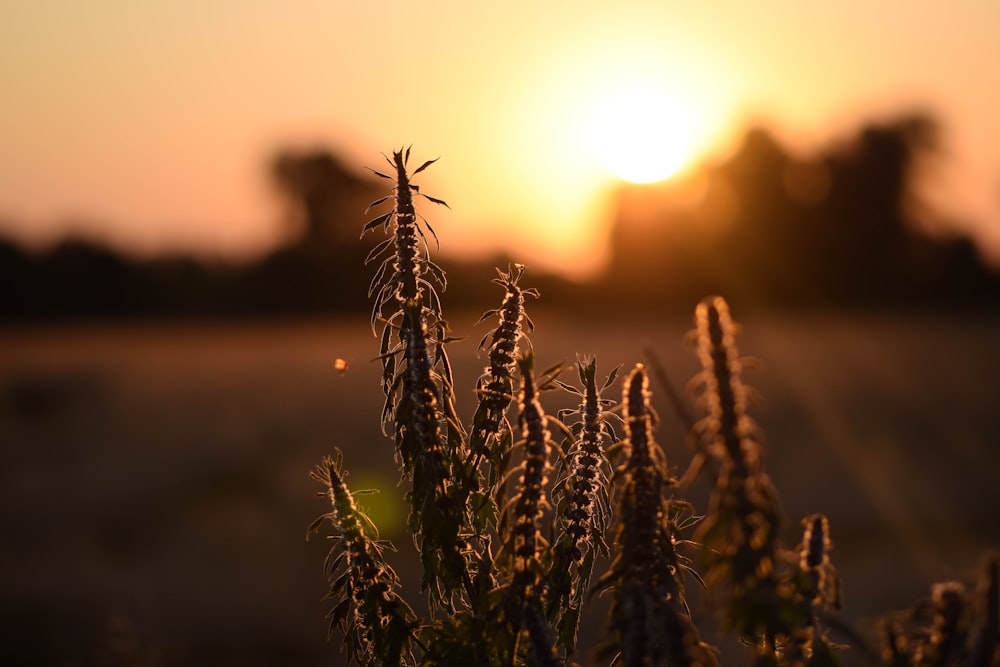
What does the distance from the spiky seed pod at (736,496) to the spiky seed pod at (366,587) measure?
3.19 ft

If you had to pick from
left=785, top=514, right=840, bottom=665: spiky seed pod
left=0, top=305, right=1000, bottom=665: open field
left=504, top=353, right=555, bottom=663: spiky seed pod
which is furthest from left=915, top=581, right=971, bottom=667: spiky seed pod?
left=0, top=305, right=1000, bottom=665: open field

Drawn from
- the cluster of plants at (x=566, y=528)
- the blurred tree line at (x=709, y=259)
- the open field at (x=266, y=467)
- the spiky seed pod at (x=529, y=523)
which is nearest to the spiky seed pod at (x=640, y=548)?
the cluster of plants at (x=566, y=528)

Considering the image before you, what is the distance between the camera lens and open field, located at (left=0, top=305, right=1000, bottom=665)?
18.2 meters

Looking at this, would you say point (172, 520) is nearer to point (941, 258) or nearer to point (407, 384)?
point (407, 384)

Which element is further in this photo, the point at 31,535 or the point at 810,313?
the point at 810,313

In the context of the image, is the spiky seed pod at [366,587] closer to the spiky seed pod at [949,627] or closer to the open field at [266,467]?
the open field at [266,467]

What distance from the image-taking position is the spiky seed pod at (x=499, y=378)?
2.11 metres

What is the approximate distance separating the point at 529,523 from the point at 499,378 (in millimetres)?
493

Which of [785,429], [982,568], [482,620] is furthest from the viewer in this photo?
[785,429]

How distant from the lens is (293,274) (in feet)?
205

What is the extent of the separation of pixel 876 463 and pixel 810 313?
37137mm

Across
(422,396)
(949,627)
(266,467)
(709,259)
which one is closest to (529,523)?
(422,396)

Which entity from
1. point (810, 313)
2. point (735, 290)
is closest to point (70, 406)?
point (735, 290)

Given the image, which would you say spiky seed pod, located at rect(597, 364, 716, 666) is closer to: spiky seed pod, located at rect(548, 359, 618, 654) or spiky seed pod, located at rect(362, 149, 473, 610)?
spiky seed pod, located at rect(548, 359, 618, 654)
